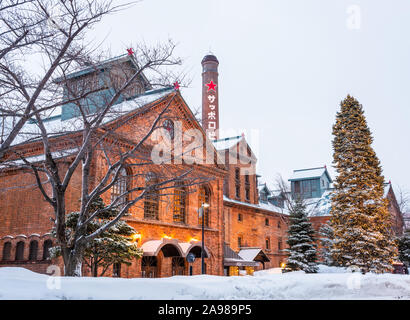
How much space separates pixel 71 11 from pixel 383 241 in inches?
994

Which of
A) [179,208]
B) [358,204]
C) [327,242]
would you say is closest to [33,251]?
[179,208]

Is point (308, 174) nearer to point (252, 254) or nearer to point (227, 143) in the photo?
point (227, 143)

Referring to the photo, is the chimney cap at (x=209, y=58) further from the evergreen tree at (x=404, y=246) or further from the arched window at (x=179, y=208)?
the evergreen tree at (x=404, y=246)

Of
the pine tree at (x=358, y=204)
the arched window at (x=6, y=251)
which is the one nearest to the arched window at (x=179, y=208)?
the arched window at (x=6, y=251)

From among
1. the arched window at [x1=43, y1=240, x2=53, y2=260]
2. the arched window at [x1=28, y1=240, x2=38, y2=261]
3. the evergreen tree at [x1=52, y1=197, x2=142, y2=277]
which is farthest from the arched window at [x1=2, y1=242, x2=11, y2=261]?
the evergreen tree at [x1=52, y1=197, x2=142, y2=277]

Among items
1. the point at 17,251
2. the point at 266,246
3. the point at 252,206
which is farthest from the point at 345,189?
the point at 17,251

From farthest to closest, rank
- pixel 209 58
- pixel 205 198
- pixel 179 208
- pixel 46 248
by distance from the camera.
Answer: pixel 209 58, pixel 205 198, pixel 179 208, pixel 46 248

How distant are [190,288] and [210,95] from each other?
45.3m

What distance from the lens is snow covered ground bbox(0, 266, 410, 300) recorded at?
679 centimetres

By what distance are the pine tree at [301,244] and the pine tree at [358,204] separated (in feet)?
14.0

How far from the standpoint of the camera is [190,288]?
8.39 meters

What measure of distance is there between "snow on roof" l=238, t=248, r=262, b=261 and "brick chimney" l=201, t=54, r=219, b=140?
16.3 m

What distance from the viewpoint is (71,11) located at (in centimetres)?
1054
